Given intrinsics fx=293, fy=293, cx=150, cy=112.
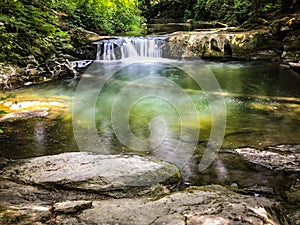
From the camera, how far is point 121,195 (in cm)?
328

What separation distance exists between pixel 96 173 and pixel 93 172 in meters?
0.05

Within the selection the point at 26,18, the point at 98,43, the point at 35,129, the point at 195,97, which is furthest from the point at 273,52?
the point at 26,18

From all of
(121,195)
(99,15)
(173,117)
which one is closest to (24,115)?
(173,117)

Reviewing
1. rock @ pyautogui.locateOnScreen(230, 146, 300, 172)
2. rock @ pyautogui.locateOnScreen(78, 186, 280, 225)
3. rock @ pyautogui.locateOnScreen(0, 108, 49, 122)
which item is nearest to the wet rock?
rock @ pyautogui.locateOnScreen(78, 186, 280, 225)

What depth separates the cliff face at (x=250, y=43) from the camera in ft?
42.4

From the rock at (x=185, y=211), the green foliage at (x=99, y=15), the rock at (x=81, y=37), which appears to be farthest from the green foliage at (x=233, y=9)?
the rock at (x=185, y=211)

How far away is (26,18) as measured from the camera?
347cm

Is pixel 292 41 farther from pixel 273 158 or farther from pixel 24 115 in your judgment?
pixel 24 115

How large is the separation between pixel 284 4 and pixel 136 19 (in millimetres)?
12280

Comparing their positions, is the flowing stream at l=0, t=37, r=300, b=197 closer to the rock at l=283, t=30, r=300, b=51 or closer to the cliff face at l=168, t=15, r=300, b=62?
the rock at l=283, t=30, r=300, b=51

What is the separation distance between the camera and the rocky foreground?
7.72 ft

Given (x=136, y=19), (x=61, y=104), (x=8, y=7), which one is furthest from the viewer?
(x=136, y=19)

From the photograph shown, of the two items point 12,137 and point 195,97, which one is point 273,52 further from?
point 12,137

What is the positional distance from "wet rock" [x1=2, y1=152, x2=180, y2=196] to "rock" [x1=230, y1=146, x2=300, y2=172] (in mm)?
1443
